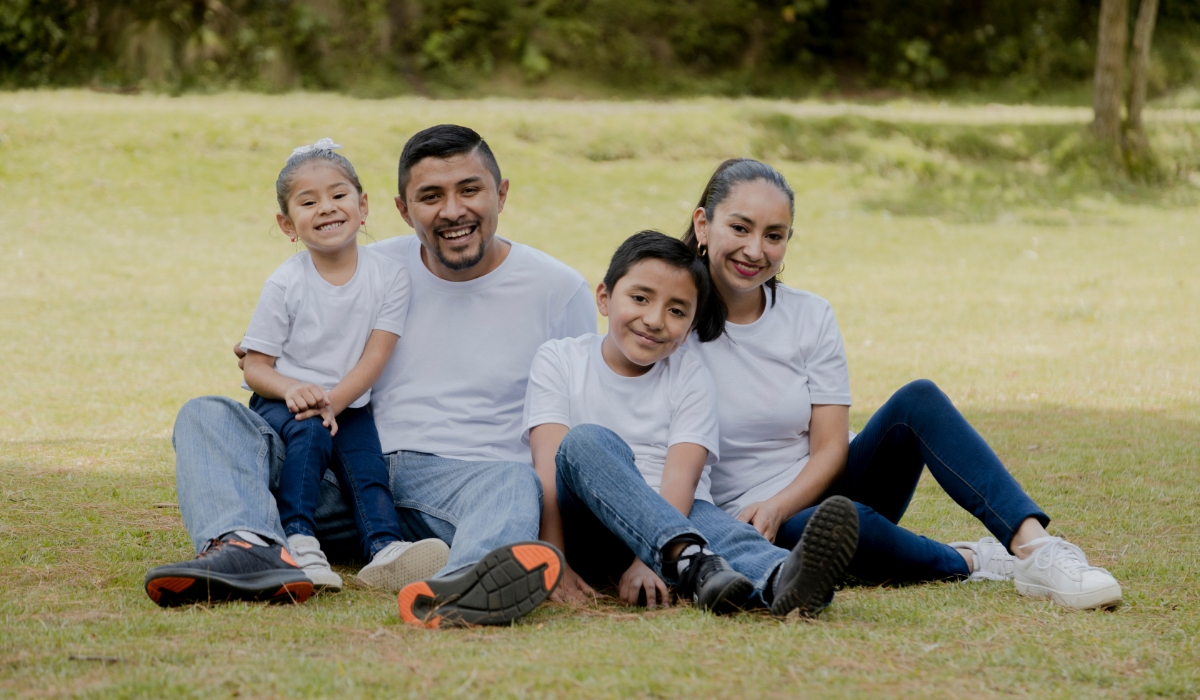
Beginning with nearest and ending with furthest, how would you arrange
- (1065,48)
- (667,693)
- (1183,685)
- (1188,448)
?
(667,693)
(1183,685)
(1188,448)
(1065,48)

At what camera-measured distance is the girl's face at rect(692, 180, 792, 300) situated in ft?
11.9

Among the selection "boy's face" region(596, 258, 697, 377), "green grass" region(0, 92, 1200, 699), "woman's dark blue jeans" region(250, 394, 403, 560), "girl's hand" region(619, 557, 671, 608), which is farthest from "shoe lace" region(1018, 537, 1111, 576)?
"woman's dark blue jeans" region(250, 394, 403, 560)

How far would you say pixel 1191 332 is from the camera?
9664 mm

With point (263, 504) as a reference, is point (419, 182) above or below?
above

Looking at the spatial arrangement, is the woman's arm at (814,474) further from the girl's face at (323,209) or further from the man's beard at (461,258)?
the girl's face at (323,209)

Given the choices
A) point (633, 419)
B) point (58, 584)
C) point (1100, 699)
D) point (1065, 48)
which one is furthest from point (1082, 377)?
point (1065, 48)

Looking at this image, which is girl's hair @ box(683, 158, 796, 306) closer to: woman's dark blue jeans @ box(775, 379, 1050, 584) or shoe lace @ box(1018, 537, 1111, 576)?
woman's dark blue jeans @ box(775, 379, 1050, 584)

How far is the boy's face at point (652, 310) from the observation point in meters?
3.51

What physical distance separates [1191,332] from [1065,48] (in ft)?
55.2

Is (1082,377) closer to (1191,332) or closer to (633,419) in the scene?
(1191,332)

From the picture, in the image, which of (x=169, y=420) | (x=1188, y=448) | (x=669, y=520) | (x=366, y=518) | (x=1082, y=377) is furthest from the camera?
(x=1082, y=377)

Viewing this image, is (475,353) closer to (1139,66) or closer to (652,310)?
(652,310)

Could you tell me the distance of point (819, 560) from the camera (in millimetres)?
2920

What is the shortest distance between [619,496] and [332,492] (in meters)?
1.08
